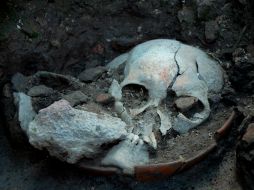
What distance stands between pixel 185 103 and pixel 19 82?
766 millimetres

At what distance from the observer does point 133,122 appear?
195cm

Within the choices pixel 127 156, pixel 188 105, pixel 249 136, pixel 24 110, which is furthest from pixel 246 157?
pixel 24 110

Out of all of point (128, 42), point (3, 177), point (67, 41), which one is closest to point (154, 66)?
point (128, 42)

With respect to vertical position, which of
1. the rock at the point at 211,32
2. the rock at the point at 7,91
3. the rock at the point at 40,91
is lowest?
the rock at the point at 7,91

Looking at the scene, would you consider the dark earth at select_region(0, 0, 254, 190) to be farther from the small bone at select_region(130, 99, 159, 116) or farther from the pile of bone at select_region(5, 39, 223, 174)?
the small bone at select_region(130, 99, 159, 116)

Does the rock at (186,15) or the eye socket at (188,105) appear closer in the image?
the eye socket at (188,105)

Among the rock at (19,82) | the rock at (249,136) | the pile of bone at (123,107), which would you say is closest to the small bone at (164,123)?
the pile of bone at (123,107)

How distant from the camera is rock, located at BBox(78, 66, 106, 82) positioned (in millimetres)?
2181

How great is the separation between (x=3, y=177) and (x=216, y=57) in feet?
3.72

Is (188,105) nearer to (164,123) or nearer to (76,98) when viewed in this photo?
(164,123)

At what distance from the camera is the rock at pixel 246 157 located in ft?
5.78

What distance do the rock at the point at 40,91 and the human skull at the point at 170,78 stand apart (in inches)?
10.9

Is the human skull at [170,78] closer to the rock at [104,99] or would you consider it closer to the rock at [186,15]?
the rock at [104,99]

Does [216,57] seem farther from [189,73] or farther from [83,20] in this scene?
[83,20]
